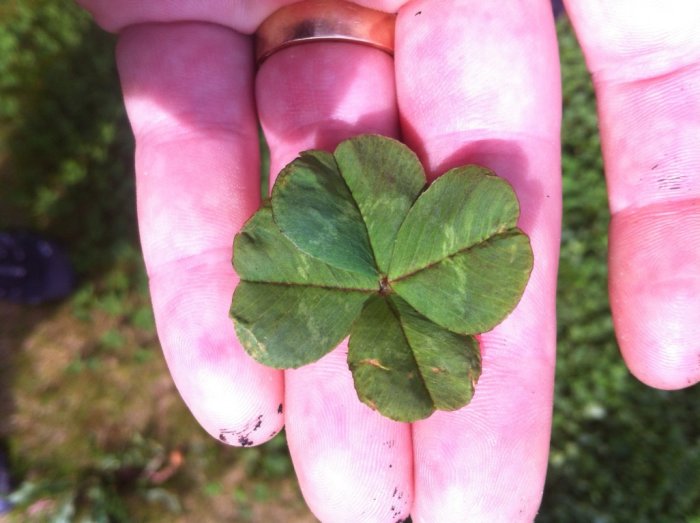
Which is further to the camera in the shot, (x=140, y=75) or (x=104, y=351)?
(x=104, y=351)

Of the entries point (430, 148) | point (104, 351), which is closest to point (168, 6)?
point (430, 148)

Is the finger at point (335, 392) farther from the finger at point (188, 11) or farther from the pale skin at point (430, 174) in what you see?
the finger at point (188, 11)

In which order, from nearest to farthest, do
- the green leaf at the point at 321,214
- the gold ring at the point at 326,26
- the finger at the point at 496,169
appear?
the green leaf at the point at 321,214 → the finger at the point at 496,169 → the gold ring at the point at 326,26

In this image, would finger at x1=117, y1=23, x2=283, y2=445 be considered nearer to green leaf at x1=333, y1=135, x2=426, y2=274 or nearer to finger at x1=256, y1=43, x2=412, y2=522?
finger at x1=256, y1=43, x2=412, y2=522

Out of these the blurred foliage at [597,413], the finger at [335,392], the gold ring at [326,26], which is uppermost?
the gold ring at [326,26]

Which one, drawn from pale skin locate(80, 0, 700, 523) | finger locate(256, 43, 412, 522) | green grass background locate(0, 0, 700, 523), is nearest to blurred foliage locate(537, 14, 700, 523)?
green grass background locate(0, 0, 700, 523)

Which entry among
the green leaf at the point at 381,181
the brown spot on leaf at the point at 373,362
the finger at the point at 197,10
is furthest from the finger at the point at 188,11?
the brown spot on leaf at the point at 373,362

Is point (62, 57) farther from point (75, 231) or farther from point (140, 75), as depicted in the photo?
point (140, 75)
